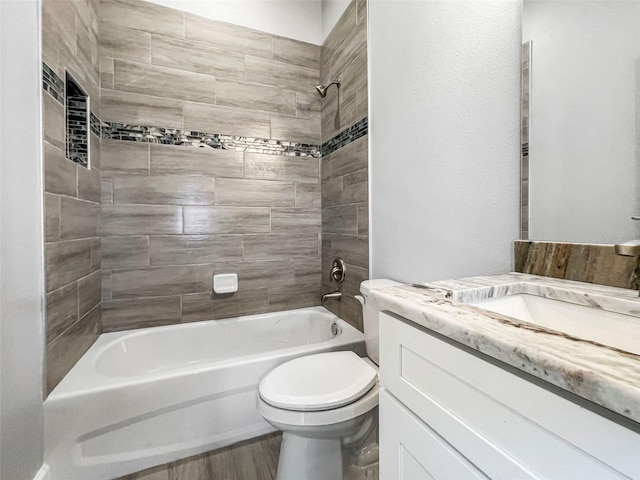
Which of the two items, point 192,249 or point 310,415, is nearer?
point 310,415

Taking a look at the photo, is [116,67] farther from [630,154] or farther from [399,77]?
[630,154]

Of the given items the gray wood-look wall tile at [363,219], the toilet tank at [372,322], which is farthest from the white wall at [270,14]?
the toilet tank at [372,322]

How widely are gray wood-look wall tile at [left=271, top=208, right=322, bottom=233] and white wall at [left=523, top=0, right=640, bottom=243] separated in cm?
153

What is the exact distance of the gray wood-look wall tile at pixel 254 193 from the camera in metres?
2.03

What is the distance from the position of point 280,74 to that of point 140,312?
1.98 m

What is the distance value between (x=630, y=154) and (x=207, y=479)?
192 centimetres

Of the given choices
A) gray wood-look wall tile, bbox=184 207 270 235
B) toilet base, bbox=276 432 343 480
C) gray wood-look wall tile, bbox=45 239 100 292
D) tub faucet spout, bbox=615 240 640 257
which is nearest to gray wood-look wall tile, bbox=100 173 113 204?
gray wood-look wall tile, bbox=45 239 100 292

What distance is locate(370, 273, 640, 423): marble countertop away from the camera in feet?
1.06

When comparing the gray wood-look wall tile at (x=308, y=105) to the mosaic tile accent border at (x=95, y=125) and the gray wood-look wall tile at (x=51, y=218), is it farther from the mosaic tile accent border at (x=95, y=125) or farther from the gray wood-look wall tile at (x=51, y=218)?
the gray wood-look wall tile at (x=51, y=218)

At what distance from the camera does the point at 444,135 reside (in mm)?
1205

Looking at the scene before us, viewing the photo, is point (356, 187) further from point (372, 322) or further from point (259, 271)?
point (259, 271)

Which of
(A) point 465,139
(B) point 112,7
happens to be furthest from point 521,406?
(B) point 112,7

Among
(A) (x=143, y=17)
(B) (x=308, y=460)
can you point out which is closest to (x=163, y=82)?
(A) (x=143, y=17)

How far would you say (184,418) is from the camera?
1332 mm
